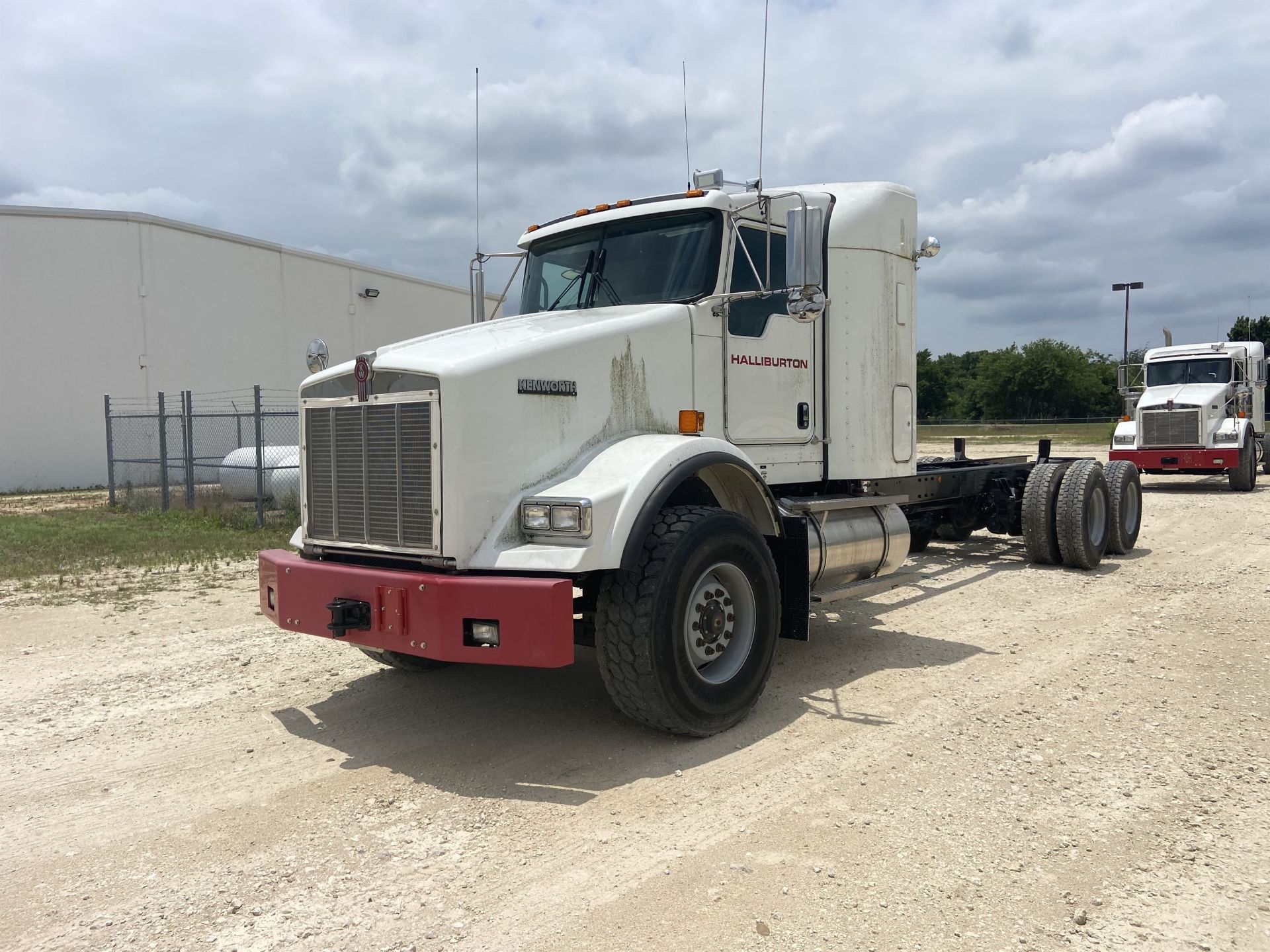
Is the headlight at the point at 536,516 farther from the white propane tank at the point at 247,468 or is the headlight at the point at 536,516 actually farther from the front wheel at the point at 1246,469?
the front wheel at the point at 1246,469

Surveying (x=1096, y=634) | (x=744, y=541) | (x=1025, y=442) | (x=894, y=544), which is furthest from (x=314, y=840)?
(x=1025, y=442)

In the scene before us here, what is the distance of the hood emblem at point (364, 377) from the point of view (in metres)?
4.80

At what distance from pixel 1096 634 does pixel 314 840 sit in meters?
5.63

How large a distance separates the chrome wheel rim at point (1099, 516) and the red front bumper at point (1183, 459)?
9.52 metres

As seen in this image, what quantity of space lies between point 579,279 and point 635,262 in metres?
0.43

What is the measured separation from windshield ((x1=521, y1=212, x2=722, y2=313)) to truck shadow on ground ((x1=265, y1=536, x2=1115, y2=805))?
2410 mm

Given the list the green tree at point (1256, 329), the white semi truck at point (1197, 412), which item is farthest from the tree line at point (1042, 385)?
the white semi truck at point (1197, 412)

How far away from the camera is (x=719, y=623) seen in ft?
16.4

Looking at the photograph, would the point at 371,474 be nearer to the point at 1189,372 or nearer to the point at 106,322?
the point at 1189,372

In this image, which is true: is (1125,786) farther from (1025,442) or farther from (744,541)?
(1025,442)

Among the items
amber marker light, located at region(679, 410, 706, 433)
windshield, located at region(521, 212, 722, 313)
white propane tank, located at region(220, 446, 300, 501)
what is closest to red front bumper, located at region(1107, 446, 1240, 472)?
white propane tank, located at region(220, 446, 300, 501)

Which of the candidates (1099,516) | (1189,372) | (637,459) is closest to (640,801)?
(637,459)

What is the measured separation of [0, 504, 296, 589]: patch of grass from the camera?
429 inches

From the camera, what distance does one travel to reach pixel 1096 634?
22.9 ft
